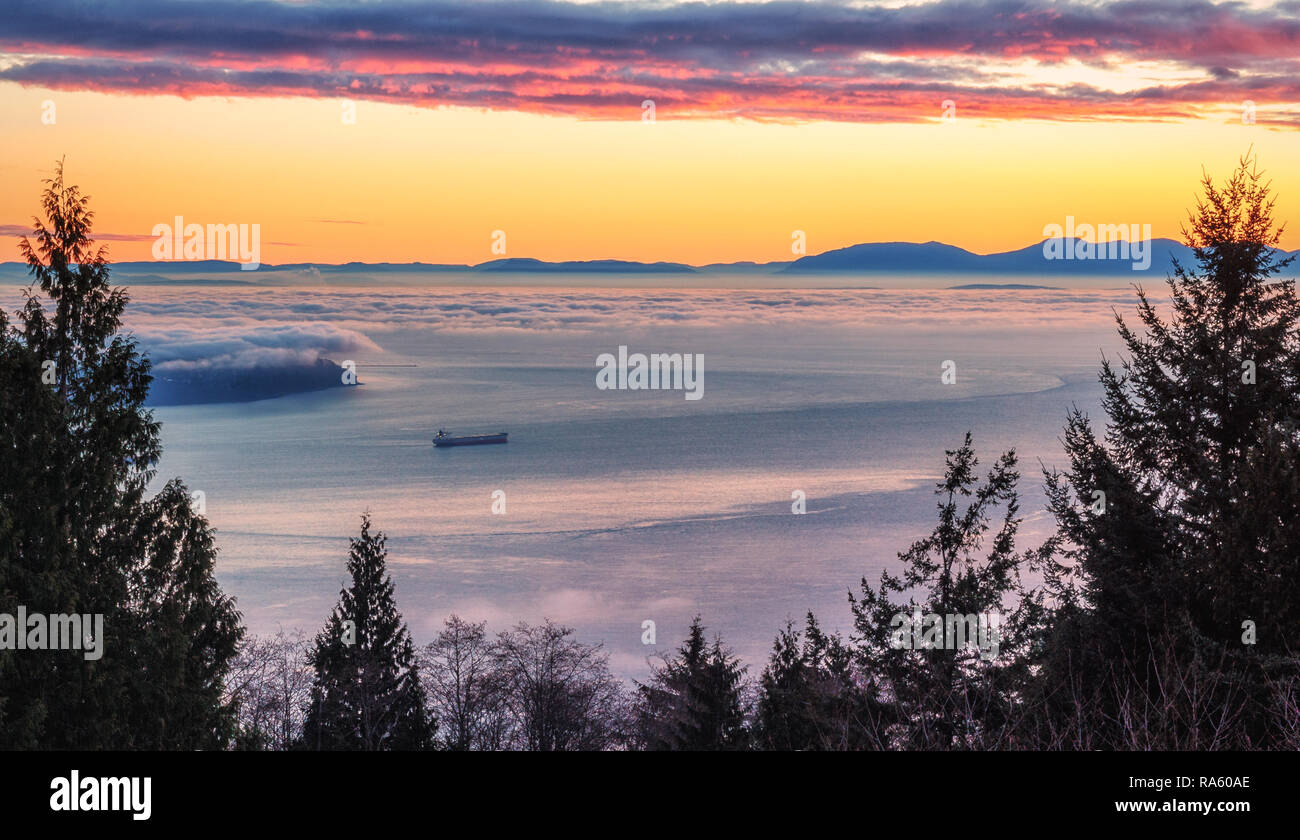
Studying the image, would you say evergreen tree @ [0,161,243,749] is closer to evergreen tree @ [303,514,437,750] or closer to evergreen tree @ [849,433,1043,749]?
evergreen tree @ [849,433,1043,749]

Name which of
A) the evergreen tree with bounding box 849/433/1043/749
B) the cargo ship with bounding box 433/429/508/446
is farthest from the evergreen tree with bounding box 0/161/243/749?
the cargo ship with bounding box 433/429/508/446

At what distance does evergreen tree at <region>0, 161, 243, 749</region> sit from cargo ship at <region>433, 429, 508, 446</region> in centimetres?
11458

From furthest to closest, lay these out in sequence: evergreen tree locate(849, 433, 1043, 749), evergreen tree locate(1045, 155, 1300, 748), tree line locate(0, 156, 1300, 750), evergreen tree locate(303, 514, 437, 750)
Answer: evergreen tree locate(303, 514, 437, 750), evergreen tree locate(849, 433, 1043, 749), evergreen tree locate(1045, 155, 1300, 748), tree line locate(0, 156, 1300, 750)

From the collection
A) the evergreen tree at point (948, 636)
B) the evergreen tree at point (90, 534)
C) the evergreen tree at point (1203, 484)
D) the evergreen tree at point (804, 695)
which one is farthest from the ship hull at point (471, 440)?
the evergreen tree at point (90, 534)

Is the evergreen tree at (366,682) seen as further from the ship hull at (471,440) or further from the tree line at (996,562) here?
the ship hull at (471,440)

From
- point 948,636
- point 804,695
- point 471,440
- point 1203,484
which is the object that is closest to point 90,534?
point 804,695

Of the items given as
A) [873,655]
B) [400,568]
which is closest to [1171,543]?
[873,655]

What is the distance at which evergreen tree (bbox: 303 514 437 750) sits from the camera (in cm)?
2509

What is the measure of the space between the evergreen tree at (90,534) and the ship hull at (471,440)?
115 meters

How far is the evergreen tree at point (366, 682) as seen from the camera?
2509cm

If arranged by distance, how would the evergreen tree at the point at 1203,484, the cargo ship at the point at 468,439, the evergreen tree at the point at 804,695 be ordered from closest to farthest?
1. the evergreen tree at the point at 1203,484
2. the evergreen tree at the point at 804,695
3. the cargo ship at the point at 468,439

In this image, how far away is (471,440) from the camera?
128m

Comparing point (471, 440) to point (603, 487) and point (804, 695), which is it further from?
point (804, 695)
